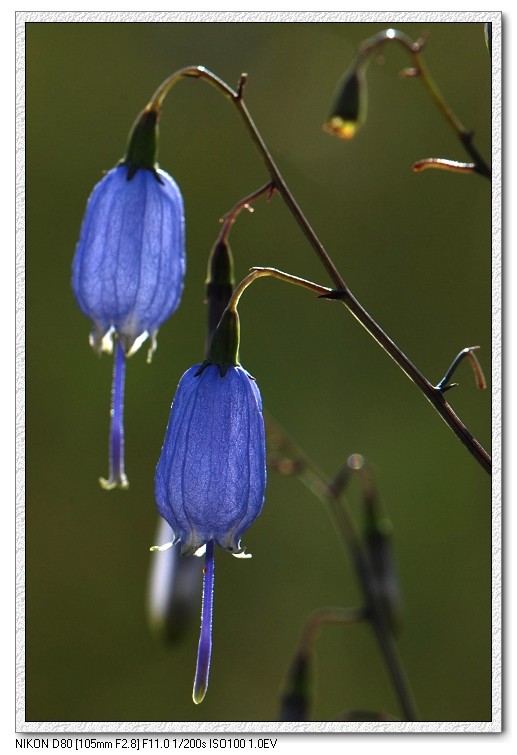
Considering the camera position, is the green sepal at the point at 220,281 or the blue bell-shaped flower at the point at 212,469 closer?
the blue bell-shaped flower at the point at 212,469

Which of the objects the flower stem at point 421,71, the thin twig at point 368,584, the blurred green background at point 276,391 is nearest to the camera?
the flower stem at point 421,71

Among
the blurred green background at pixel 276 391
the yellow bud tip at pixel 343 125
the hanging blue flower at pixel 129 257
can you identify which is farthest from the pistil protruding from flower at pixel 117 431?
the blurred green background at pixel 276 391

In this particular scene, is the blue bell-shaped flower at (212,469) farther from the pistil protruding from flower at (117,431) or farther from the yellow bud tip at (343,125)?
the yellow bud tip at (343,125)

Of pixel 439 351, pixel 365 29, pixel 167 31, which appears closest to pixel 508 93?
pixel 365 29

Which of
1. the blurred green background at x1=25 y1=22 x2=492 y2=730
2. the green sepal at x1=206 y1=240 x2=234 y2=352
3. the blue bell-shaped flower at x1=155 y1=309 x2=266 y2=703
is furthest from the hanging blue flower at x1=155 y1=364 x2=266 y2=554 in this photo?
the blurred green background at x1=25 y1=22 x2=492 y2=730

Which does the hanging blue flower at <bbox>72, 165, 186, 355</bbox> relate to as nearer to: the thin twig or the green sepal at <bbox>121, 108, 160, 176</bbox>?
the green sepal at <bbox>121, 108, 160, 176</bbox>

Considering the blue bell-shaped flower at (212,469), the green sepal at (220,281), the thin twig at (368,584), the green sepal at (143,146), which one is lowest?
the thin twig at (368,584)
